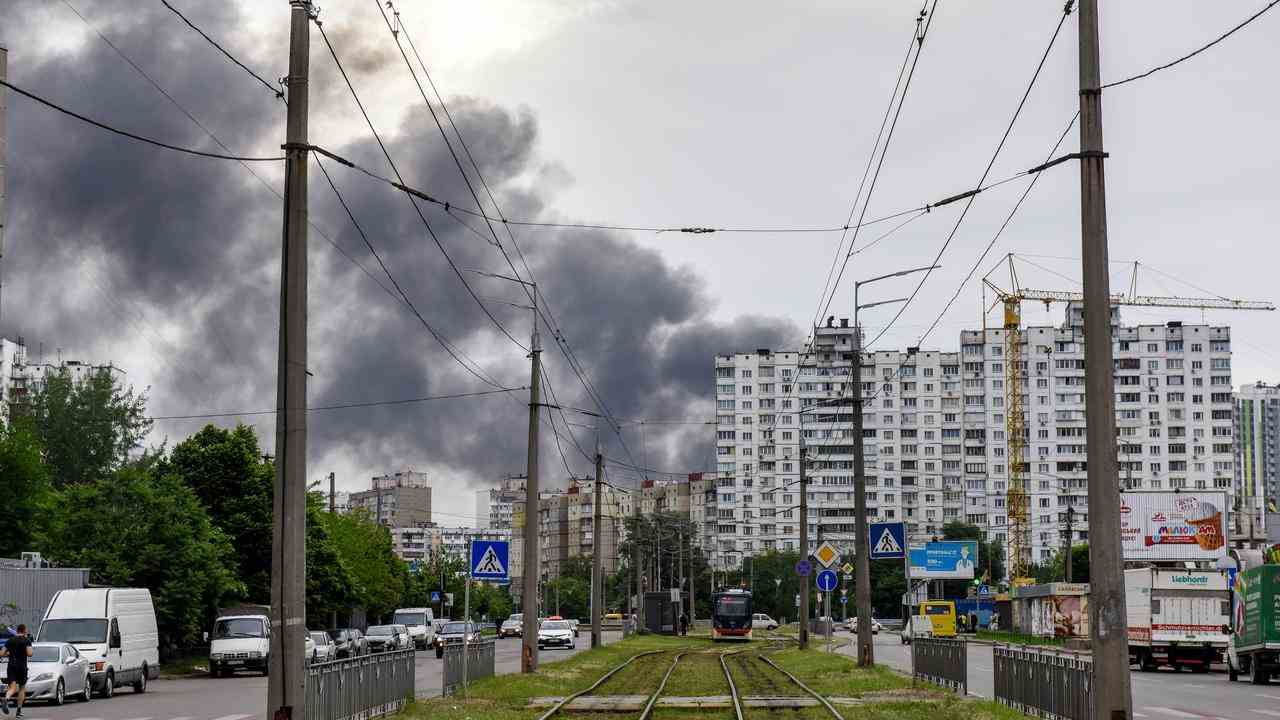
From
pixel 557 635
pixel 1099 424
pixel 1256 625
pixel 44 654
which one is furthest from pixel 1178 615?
pixel 557 635

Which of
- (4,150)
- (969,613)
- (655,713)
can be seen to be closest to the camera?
(655,713)

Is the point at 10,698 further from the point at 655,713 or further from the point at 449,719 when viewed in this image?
the point at 655,713

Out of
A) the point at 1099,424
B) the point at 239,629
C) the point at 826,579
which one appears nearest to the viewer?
the point at 1099,424

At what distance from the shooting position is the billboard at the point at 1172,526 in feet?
278

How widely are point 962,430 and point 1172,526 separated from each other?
10656cm

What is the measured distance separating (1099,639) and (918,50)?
9.01 meters

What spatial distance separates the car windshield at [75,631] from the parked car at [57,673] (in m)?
1.74

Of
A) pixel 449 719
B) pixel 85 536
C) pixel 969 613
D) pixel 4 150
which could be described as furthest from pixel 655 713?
pixel 969 613

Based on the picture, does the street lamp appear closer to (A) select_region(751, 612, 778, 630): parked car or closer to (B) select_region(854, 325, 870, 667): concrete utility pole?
(B) select_region(854, 325, 870, 667): concrete utility pole

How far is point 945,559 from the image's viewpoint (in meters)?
107

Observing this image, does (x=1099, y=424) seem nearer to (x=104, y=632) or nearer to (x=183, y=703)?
(x=183, y=703)

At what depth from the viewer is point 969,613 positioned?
5133 inches

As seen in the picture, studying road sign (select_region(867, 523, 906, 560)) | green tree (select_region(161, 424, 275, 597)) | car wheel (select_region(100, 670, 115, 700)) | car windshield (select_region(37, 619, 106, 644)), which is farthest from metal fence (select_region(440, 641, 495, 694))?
green tree (select_region(161, 424, 275, 597))

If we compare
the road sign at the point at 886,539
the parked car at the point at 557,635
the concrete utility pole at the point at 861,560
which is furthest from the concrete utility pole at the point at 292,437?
the parked car at the point at 557,635
